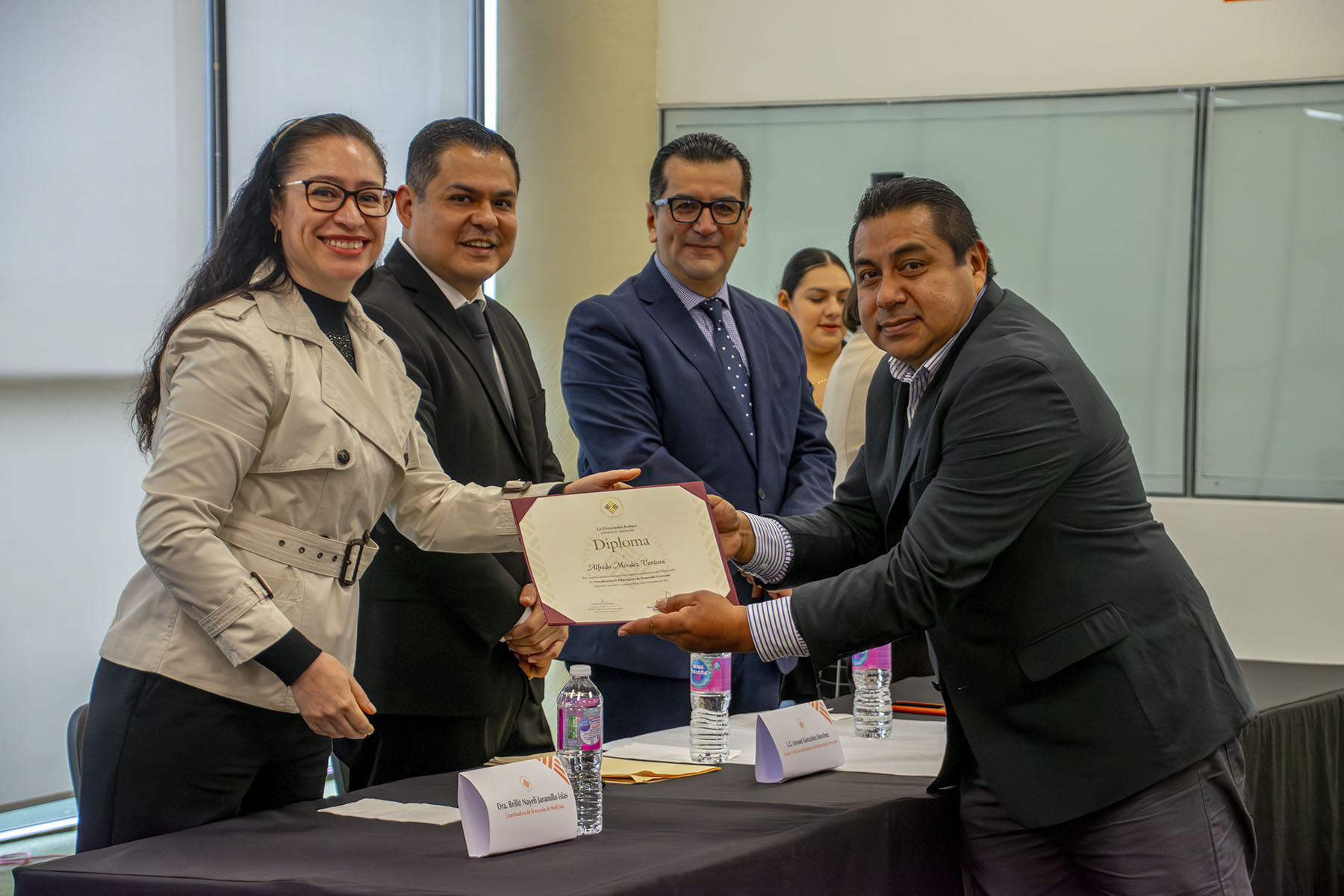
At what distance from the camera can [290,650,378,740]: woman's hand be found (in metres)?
1.76

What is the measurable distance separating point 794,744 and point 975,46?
13.2 feet

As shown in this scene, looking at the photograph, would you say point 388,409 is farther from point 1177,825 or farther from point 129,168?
point 129,168

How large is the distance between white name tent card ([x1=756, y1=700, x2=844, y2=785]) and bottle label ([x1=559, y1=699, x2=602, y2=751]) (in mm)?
319

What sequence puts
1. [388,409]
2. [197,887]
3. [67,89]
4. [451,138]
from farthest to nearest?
Result: [67,89] → [451,138] → [388,409] → [197,887]

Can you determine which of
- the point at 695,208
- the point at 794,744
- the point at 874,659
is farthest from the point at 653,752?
the point at 695,208

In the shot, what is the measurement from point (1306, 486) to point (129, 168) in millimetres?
4914

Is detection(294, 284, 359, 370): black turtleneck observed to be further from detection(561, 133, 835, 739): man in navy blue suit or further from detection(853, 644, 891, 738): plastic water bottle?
detection(853, 644, 891, 738): plastic water bottle

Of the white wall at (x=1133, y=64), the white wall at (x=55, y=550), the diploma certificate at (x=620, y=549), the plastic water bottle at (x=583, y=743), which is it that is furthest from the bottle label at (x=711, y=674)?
the white wall at (x=1133, y=64)

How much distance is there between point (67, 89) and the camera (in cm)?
455

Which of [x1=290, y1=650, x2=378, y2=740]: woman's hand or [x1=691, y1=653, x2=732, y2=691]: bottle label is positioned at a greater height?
[x1=290, y1=650, x2=378, y2=740]: woman's hand

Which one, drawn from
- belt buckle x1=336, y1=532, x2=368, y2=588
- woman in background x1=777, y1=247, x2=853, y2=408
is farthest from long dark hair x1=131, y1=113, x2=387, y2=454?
woman in background x1=777, y1=247, x2=853, y2=408

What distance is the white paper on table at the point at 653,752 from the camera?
2334 millimetres

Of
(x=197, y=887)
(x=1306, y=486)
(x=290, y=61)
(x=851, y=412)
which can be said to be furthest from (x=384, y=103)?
(x=197, y=887)

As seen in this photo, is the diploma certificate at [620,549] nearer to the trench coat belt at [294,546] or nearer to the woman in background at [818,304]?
the trench coat belt at [294,546]
